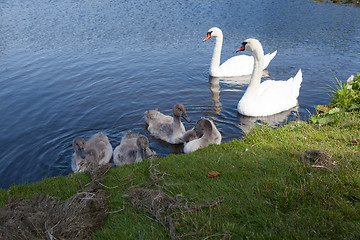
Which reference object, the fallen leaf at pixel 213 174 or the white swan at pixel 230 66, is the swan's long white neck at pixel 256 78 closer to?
the white swan at pixel 230 66

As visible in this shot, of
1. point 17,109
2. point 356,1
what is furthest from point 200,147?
point 356,1

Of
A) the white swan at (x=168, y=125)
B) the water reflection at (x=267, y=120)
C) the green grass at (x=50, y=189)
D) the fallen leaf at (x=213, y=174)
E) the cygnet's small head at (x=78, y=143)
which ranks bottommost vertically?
the water reflection at (x=267, y=120)

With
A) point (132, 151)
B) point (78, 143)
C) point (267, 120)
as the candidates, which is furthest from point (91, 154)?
point (267, 120)

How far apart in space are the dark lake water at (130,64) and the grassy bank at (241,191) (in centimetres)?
227

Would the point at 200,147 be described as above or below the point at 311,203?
below

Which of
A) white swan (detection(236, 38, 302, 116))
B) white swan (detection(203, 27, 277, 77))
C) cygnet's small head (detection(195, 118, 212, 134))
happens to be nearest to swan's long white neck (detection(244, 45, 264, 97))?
white swan (detection(236, 38, 302, 116))

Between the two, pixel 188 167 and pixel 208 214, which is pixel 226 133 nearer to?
pixel 188 167

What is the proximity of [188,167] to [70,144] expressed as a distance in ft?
13.6

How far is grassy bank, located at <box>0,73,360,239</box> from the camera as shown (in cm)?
389

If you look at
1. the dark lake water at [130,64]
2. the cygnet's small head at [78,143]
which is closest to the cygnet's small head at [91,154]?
the cygnet's small head at [78,143]

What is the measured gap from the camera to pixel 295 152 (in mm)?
5859

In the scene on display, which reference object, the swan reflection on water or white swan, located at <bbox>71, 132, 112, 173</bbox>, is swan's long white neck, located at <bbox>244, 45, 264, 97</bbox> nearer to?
the swan reflection on water

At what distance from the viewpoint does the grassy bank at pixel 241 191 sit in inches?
153

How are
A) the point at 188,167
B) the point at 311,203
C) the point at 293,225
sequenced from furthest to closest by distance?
1. the point at 188,167
2. the point at 311,203
3. the point at 293,225
